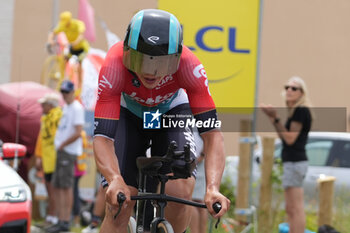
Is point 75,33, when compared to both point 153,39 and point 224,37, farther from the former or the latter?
point 153,39

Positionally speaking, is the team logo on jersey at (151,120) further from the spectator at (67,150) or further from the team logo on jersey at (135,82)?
the spectator at (67,150)

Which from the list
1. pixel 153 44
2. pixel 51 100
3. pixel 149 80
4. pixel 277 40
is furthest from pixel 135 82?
pixel 277 40

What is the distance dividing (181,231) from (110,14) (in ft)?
19.5

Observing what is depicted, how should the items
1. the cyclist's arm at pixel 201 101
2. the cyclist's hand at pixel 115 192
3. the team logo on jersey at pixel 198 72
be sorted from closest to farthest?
the cyclist's hand at pixel 115 192 < the cyclist's arm at pixel 201 101 < the team logo on jersey at pixel 198 72

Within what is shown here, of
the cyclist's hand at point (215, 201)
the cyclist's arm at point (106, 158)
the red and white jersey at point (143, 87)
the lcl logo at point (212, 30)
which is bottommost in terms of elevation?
the cyclist's hand at point (215, 201)

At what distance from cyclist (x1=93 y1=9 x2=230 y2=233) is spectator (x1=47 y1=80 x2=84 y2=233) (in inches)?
191

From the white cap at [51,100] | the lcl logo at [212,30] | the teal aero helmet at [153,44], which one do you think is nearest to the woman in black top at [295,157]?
the lcl logo at [212,30]

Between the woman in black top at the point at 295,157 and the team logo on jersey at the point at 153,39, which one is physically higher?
the team logo on jersey at the point at 153,39

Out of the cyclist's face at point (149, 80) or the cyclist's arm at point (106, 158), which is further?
the cyclist's face at point (149, 80)

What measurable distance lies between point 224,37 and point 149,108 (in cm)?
326

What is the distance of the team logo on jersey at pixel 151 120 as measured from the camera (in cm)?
444

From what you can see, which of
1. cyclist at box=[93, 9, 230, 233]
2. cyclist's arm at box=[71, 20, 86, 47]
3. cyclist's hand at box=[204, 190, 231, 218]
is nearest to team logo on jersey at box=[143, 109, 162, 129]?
cyclist at box=[93, 9, 230, 233]

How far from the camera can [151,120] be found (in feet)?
14.6

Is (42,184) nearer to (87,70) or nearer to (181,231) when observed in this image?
(87,70)
